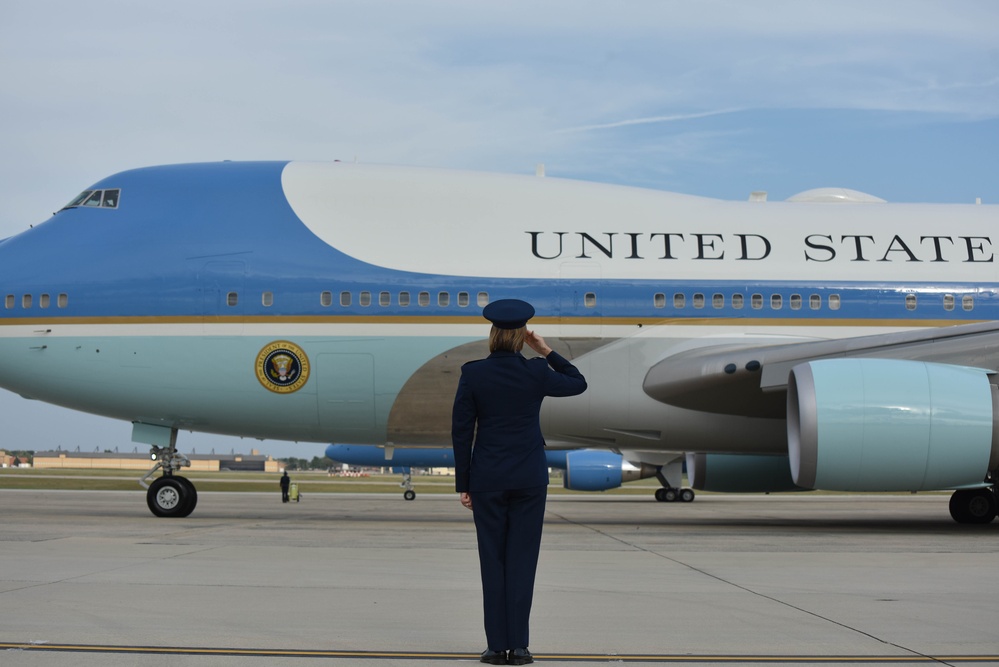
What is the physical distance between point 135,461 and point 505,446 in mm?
169498

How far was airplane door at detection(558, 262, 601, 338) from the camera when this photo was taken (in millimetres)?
14570

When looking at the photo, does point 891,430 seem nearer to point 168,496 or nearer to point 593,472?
point 168,496

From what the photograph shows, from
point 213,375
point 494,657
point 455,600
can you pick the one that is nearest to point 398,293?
point 213,375

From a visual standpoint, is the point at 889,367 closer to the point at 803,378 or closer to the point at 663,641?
the point at 803,378

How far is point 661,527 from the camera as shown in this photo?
15.3m

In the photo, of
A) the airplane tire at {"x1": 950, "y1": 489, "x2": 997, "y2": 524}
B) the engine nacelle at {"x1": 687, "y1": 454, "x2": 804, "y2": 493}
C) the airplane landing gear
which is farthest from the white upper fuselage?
the airplane landing gear

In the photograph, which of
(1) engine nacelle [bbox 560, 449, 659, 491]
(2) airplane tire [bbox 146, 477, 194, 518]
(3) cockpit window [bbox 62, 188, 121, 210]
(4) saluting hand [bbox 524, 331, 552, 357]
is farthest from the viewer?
(1) engine nacelle [bbox 560, 449, 659, 491]

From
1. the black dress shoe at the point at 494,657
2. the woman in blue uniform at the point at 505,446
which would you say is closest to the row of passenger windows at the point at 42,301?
the woman in blue uniform at the point at 505,446

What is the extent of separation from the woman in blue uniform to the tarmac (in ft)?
1.73

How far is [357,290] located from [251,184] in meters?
2.32

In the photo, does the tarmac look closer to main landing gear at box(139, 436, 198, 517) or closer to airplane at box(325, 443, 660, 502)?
main landing gear at box(139, 436, 198, 517)

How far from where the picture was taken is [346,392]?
14.6m

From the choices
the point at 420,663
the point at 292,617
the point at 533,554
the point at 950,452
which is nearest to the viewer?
the point at 420,663

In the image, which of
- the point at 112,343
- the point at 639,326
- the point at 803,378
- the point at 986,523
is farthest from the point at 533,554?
the point at 986,523
